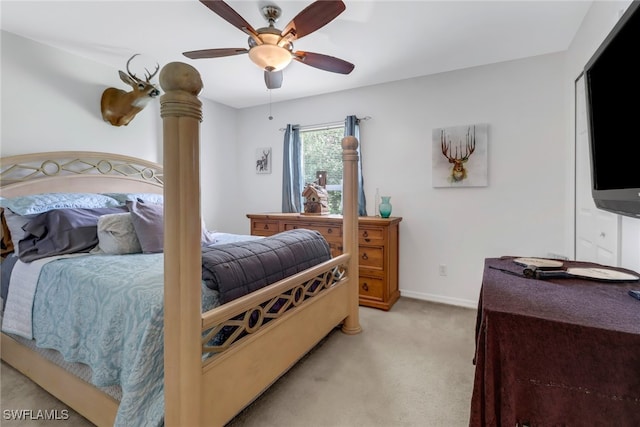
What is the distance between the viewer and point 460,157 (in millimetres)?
2992

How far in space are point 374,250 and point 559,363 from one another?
2.27m

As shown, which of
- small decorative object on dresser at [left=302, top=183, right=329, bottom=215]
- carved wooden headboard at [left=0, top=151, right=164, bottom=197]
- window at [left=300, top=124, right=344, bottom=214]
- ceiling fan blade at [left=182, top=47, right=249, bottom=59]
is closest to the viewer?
ceiling fan blade at [left=182, top=47, right=249, bottom=59]

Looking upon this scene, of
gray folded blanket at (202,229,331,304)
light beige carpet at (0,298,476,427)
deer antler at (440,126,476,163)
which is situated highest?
deer antler at (440,126,476,163)

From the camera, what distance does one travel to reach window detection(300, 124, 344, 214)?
3732mm

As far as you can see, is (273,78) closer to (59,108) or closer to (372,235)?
(372,235)

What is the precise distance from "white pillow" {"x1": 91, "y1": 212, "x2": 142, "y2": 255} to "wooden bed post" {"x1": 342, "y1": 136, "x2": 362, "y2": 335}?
5.04 ft

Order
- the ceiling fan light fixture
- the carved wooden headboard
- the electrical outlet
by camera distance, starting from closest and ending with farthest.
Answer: the ceiling fan light fixture < the carved wooden headboard < the electrical outlet

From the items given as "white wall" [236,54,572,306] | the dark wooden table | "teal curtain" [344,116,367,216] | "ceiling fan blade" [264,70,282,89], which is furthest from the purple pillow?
"white wall" [236,54,572,306]

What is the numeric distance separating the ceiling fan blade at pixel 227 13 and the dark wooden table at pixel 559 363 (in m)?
1.82

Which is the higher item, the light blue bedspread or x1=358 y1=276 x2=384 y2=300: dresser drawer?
the light blue bedspread

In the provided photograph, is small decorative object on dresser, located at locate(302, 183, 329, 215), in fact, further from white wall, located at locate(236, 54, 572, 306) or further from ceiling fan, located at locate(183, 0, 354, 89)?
ceiling fan, located at locate(183, 0, 354, 89)

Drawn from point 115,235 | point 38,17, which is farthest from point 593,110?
point 38,17

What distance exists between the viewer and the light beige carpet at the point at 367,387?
1498 millimetres

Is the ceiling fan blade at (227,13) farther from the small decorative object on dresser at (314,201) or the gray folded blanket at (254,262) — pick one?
the small decorative object on dresser at (314,201)
